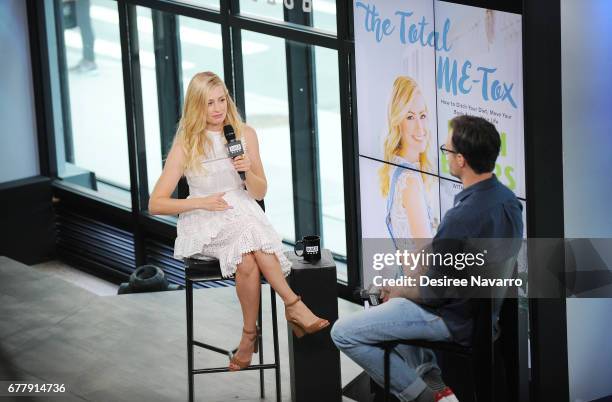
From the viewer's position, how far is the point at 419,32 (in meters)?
5.41

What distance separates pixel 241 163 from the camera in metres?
4.51

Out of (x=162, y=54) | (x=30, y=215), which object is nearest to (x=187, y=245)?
(x=162, y=54)

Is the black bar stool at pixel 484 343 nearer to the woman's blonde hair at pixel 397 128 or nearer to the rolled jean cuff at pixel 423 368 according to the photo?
the rolled jean cuff at pixel 423 368

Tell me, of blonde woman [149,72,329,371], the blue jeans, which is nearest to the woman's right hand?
blonde woman [149,72,329,371]

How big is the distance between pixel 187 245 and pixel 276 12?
2343 millimetres

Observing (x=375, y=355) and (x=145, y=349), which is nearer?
(x=375, y=355)

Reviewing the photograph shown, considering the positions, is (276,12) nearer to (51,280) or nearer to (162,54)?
(162,54)

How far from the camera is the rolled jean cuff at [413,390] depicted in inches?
169

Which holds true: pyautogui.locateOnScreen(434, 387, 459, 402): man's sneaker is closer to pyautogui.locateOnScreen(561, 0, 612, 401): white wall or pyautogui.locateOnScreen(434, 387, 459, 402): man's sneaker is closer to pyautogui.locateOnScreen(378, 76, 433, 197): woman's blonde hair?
pyautogui.locateOnScreen(561, 0, 612, 401): white wall

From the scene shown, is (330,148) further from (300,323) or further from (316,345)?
(300,323)

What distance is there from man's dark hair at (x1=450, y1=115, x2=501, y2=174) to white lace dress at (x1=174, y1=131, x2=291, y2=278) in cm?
94

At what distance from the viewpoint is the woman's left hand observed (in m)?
4.50

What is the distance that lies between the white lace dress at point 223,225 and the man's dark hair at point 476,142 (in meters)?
0.94

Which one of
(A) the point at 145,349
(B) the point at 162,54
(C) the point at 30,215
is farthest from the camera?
(C) the point at 30,215
